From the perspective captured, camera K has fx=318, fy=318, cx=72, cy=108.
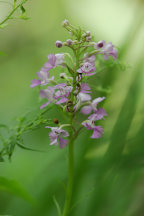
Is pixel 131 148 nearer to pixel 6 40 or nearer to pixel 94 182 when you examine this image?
pixel 94 182

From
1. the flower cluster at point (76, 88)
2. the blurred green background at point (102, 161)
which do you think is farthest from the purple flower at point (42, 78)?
the blurred green background at point (102, 161)

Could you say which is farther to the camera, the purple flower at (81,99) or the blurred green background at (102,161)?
the blurred green background at (102,161)

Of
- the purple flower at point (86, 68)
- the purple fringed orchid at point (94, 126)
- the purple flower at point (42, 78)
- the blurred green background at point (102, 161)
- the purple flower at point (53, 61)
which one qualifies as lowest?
the blurred green background at point (102, 161)

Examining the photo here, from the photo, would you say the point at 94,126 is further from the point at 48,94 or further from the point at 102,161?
the point at 102,161

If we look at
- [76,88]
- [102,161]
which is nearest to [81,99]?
[76,88]

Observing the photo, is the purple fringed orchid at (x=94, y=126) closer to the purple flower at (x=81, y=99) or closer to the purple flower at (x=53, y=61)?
the purple flower at (x=81, y=99)

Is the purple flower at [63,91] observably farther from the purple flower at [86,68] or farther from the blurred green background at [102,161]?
the blurred green background at [102,161]

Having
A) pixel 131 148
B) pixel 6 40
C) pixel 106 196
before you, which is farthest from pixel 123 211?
pixel 6 40

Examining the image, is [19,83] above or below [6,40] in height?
below

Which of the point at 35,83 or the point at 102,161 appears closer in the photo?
the point at 35,83

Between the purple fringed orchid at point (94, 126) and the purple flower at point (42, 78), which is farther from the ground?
the purple flower at point (42, 78)

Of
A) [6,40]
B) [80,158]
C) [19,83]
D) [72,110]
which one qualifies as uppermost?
[72,110]
